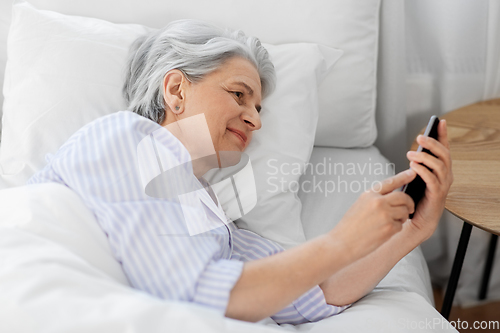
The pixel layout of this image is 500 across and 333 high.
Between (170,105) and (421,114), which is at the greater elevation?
(170,105)

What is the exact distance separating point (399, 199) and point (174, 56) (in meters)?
0.57

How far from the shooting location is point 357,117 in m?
1.30

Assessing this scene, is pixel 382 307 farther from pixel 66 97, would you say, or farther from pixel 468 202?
pixel 66 97

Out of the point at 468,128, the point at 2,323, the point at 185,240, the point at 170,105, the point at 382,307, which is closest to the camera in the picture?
the point at 2,323

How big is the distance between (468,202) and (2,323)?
92 cm

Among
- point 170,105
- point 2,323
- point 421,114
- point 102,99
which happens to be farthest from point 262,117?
point 2,323

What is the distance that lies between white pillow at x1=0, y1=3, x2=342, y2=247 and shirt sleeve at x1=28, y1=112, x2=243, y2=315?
1.10ft

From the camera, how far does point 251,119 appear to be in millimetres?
980

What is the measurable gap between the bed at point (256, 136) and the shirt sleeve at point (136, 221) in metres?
0.03

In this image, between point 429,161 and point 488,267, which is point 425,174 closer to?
point 429,161

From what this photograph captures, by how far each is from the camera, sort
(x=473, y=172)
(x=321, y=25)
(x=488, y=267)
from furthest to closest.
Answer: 1. (x=488, y=267)
2. (x=321, y=25)
3. (x=473, y=172)

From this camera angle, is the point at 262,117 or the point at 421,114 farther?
the point at 421,114

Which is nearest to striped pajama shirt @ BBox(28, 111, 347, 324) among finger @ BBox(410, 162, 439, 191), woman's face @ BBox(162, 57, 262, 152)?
woman's face @ BBox(162, 57, 262, 152)

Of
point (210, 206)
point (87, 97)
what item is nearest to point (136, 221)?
point (210, 206)
